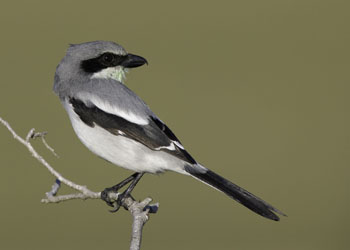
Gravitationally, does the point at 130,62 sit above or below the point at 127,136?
above

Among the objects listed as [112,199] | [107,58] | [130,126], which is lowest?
[112,199]

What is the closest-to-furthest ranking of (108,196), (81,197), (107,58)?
(81,197), (108,196), (107,58)

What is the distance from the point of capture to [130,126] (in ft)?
10.3

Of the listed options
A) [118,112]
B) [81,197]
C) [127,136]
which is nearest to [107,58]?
[118,112]

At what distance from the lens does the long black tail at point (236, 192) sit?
9.80 ft

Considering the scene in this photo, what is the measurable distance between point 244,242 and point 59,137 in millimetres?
2108

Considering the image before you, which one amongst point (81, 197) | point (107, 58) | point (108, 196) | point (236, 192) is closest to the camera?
point (81, 197)

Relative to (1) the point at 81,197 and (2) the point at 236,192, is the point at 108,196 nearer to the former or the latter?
(1) the point at 81,197

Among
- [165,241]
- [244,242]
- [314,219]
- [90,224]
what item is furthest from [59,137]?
[314,219]

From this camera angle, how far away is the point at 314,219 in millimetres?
5500

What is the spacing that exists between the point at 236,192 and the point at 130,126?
62 centimetres

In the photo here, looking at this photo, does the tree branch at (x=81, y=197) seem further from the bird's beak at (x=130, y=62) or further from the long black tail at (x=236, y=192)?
the bird's beak at (x=130, y=62)

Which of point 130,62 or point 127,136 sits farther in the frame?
point 130,62

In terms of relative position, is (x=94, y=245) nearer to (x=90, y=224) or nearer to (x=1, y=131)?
(x=90, y=224)
